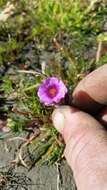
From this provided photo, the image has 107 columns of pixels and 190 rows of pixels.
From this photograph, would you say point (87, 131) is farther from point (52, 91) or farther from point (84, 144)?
point (52, 91)

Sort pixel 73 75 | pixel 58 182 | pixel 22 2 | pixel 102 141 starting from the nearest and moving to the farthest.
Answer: pixel 102 141, pixel 58 182, pixel 73 75, pixel 22 2

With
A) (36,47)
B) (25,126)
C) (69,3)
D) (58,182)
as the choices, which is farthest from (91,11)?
(58,182)

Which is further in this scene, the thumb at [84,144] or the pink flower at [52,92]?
the pink flower at [52,92]

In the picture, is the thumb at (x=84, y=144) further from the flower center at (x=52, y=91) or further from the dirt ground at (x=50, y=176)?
the dirt ground at (x=50, y=176)

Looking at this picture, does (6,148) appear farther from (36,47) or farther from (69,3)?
(69,3)

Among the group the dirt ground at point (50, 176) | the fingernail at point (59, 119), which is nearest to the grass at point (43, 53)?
the dirt ground at point (50, 176)

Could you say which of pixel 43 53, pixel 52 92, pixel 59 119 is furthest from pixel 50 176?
pixel 43 53
